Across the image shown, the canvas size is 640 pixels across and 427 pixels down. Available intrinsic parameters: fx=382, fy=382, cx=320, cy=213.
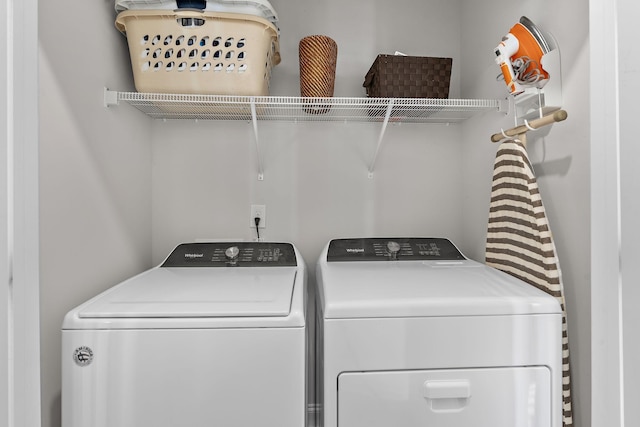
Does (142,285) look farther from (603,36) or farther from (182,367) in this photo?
(603,36)

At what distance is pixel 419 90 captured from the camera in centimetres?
168

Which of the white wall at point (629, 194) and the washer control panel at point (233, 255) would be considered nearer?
the white wall at point (629, 194)

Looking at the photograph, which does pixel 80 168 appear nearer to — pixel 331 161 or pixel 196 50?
pixel 196 50

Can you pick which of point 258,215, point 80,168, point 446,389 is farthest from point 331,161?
point 446,389

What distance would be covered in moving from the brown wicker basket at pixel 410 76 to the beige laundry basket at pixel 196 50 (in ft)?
1.64

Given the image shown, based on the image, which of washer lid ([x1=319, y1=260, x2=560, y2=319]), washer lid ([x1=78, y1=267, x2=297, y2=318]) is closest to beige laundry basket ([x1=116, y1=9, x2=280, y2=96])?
washer lid ([x1=78, y1=267, x2=297, y2=318])

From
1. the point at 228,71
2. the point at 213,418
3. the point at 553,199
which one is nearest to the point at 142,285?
the point at 213,418

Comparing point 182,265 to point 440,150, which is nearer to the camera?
point 182,265

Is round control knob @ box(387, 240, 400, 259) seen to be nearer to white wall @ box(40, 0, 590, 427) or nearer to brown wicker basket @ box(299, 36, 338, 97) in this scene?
white wall @ box(40, 0, 590, 427)

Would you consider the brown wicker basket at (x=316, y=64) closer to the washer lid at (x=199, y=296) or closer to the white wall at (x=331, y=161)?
the white wall at (x=331, y=161)

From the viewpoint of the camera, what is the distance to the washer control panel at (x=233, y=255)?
1636mm

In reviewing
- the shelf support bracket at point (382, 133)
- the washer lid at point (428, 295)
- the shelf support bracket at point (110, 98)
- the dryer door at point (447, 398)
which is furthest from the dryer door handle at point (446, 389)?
the shelf support bracket at point (110, 98)

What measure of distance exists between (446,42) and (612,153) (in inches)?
63.3

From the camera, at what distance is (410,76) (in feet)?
5.48
